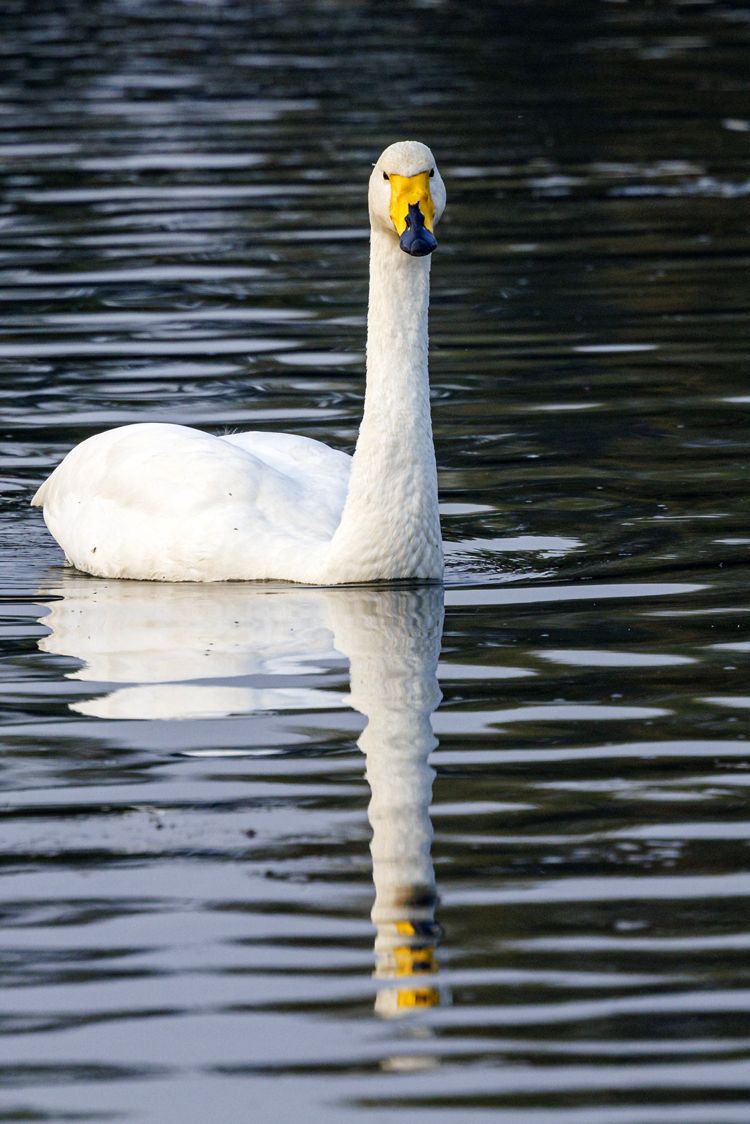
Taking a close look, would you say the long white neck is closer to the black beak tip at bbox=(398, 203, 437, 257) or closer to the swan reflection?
the swan reflection

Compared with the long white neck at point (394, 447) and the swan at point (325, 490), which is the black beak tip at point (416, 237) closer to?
the swan at point (325, 490)

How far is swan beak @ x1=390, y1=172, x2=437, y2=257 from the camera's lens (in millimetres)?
8766

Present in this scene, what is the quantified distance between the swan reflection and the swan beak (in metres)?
1.46

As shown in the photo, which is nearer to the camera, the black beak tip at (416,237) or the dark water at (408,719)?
the dark water at (408,719)

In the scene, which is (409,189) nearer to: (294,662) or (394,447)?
(394,447)

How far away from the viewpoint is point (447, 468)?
1183 cm

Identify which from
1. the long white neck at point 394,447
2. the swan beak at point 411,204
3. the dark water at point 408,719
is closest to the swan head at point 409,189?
the swan beak at point 411,204

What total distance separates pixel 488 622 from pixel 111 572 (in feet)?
6.12

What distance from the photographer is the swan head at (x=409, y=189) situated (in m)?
8.78

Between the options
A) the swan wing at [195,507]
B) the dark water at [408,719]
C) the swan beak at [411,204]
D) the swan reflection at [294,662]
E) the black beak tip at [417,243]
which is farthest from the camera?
the swan wing at [195,507]

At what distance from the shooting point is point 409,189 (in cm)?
884

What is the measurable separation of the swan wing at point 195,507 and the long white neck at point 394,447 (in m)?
0.31

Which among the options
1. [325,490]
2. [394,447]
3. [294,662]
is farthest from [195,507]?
[294,662]

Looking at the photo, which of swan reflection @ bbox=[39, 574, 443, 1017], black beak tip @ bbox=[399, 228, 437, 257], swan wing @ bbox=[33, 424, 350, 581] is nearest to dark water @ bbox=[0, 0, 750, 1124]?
swan reflection @ bbox=[39, 574, 443, 1017]
